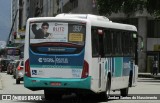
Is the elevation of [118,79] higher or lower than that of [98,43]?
lower

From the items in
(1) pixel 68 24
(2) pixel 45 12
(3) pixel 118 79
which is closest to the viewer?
(1) pixel 68 24

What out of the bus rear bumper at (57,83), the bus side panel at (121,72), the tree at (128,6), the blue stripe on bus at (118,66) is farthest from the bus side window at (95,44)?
the tree at (128,6)

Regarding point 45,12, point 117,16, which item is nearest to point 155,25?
point 117,16

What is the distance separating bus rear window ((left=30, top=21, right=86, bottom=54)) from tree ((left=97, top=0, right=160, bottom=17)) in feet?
88.0

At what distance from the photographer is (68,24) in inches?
711

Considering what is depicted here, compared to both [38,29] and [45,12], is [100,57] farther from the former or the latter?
[45,12]

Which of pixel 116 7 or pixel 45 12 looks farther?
pixel 45 12

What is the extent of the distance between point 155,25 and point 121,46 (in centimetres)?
4824

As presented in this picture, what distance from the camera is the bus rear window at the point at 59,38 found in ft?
58.9

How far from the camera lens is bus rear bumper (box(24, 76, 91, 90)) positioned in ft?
57.7

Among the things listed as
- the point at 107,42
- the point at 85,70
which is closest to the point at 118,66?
the point at 107,42

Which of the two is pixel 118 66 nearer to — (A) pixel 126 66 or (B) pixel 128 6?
(A) pixel 126 66

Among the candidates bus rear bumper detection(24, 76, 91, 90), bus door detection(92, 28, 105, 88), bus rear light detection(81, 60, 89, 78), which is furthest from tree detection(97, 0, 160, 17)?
bus rear bumper detection(24, 76, 91, 90)

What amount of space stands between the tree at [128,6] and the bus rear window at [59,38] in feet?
88.0
